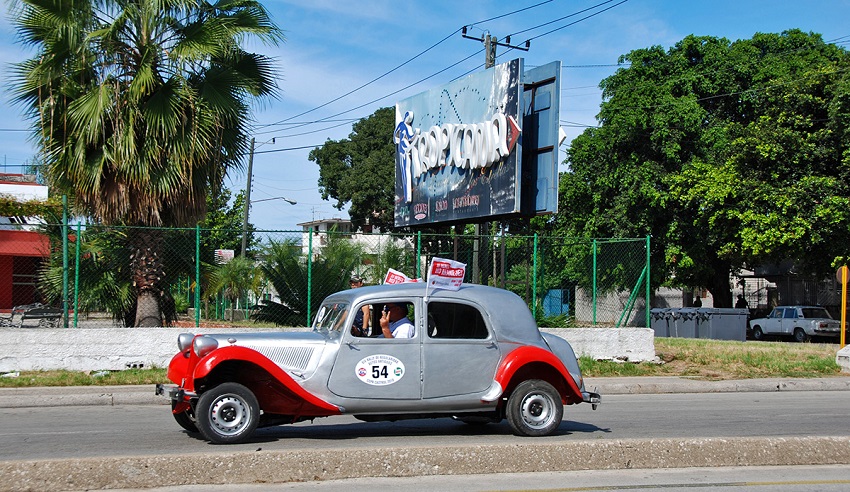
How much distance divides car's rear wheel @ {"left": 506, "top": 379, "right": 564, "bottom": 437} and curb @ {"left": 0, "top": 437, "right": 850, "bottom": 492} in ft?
5.84

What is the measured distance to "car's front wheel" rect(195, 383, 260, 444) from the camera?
27.8 ft

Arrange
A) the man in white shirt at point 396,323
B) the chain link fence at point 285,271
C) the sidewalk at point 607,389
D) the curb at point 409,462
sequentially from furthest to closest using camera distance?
the chain link fence at point 285,271 → the sidewalk at point 607,389 → the man in white shirt at point 396,323 → the curb at point 409,462

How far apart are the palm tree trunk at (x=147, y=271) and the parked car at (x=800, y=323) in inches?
1142

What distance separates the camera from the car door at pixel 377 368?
8.83m

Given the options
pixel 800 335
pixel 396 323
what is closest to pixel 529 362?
pixel 396 323

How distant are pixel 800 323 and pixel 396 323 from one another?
106 feet

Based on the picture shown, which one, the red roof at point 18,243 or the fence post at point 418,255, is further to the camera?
the red roof at point 18,243

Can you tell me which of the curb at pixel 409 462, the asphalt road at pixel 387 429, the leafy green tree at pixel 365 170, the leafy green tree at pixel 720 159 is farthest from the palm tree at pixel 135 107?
the leafy green tree at pixel 365 170

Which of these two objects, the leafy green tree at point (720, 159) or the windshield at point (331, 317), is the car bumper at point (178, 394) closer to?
the windshield at point (331, 317)

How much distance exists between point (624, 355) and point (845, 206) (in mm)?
15133

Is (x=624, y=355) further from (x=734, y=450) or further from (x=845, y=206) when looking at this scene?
(x=845, y=206)

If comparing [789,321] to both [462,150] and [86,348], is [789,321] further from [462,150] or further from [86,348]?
[86,348]

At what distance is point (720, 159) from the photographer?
3566 centimetres

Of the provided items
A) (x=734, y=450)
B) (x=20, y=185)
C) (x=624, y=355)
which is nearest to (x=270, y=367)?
(x=734, y=450)
